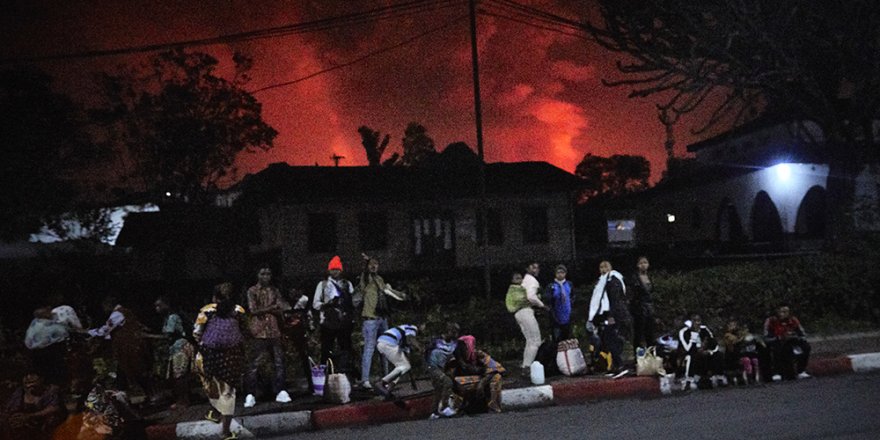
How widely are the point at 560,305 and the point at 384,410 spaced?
127 inches

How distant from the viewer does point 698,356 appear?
911 cm

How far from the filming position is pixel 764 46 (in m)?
14.8

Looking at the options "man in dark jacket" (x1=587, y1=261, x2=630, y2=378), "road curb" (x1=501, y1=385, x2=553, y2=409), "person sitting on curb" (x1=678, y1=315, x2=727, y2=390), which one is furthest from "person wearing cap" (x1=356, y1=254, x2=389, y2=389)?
"person sitting on curb" (x1=678, y1=315, x2=727, y2=390)

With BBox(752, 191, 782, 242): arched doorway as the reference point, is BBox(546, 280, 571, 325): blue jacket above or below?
below

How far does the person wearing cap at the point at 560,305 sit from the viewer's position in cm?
1012

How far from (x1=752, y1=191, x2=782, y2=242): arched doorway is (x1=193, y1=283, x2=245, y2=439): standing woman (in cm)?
2489

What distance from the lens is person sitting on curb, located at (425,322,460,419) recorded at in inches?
316

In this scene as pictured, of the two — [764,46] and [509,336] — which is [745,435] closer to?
[509,336]

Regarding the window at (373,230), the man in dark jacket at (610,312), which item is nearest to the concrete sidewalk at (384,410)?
the man in dark jacket at (610,312)

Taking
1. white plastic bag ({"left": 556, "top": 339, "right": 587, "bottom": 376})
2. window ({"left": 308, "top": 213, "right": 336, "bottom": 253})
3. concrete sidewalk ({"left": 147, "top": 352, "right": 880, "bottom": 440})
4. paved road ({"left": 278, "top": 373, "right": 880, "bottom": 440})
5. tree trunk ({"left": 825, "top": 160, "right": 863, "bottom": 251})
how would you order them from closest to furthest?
paved road ({"left": 278, "top": 373, "right": 880, "bottom": 440}) → concrete sidewalk ({"left": 147, "top": 352, "right": 880, "bottom": 440}) → white plastic bag ({"left": 556, "top": 339, "right": 587, "bottom": 376}) → tree trunk ({"left": 825, "top": 160, "right": 863, "bottom": 251}) → window ({"left": 308, "top": 213, "right": 336, "bottom": 253})

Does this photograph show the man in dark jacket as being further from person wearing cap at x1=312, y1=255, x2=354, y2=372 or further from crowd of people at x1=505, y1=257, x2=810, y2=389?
person wearing cap at x1=312, y1=255, x2=354, y2=372

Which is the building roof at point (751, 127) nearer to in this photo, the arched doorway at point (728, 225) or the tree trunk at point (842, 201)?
the arched doorway at point (728, 225)

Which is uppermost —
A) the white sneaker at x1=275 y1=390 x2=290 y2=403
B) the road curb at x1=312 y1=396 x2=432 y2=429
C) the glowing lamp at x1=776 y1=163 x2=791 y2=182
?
the glowing lamp at x1=776 y1=163 x2=791 y2=182

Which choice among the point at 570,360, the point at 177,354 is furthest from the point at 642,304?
the point at 177,354
